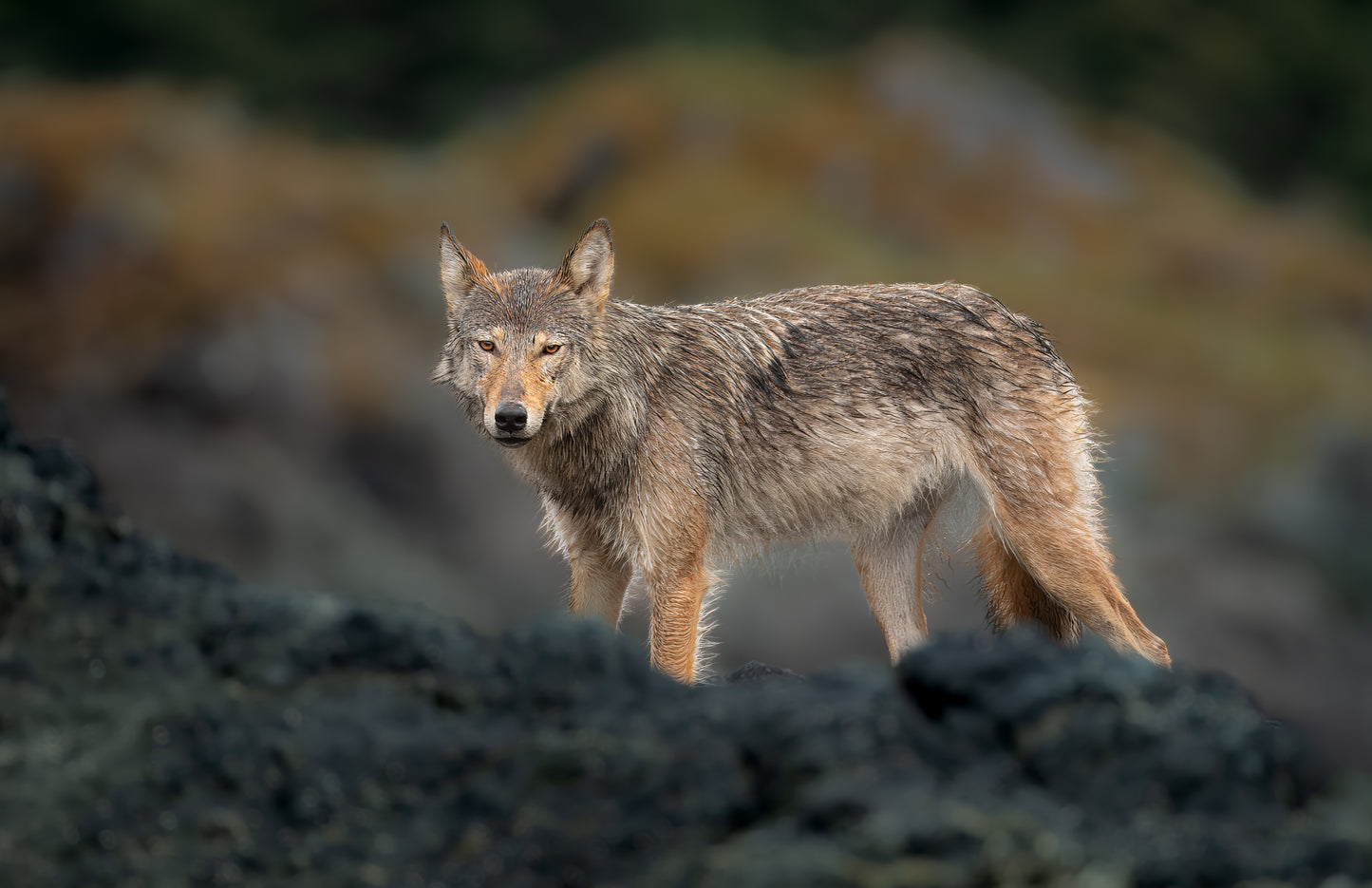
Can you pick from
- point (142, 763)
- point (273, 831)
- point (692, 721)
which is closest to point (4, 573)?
point (142, 763)

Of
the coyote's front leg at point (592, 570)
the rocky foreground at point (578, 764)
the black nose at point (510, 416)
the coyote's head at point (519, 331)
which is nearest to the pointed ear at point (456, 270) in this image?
the coyote's head at point (519, 331)

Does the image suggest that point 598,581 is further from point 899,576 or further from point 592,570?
point 899,576

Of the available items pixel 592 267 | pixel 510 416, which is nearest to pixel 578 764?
pixel 510 416

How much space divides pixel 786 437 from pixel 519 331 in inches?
65.5

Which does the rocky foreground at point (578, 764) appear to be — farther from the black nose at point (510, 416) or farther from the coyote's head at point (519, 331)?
the coyote's head at point (519, 331)

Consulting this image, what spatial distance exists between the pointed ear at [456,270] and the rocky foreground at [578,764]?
306 cm

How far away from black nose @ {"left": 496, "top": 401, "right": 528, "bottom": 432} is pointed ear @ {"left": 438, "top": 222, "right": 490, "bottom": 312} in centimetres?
102

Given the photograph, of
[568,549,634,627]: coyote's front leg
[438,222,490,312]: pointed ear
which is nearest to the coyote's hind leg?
[568,549,634,627]: coyote's front leg

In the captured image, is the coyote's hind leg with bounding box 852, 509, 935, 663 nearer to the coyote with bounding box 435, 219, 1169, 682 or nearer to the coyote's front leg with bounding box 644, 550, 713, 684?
the coyote with bounding box 435, 219, 1169, 682

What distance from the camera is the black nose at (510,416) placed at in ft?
17.0

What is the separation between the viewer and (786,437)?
6.39m

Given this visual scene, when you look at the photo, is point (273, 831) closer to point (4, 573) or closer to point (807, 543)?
point (4, 573)

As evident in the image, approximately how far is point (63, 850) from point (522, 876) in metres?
1.10

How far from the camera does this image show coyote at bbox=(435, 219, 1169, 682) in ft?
19.3
